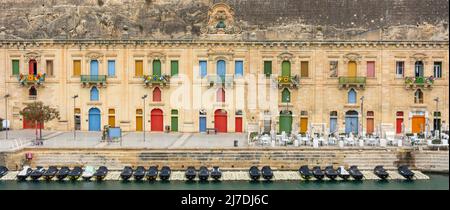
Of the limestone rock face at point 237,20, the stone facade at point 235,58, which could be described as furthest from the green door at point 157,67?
the limestone rock face at point 237,20

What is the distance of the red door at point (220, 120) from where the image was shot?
46.3 metres

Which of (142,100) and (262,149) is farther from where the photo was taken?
(142,100)

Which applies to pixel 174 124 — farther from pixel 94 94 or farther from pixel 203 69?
pixel 94 94

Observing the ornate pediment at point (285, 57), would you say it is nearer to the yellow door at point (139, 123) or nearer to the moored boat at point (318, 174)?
the yellow door at point (139, 123)

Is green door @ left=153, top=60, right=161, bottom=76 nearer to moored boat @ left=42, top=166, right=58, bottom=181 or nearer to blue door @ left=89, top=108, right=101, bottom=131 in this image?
blue door @ left=89, top=108, right=101, bottom=131

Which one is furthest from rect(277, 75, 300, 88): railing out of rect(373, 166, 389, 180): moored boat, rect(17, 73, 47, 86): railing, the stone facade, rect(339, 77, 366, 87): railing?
rect(17, 73, 47, 86): railing

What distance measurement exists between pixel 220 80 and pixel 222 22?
14.9ft

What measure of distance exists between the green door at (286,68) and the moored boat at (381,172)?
13.9 meters

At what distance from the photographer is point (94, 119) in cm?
4688

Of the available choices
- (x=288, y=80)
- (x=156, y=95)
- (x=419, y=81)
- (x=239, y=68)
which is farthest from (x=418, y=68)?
(x=156, y=95)

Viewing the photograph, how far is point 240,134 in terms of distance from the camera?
44.9 m

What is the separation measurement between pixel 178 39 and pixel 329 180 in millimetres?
18555
